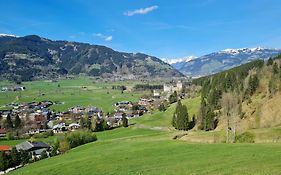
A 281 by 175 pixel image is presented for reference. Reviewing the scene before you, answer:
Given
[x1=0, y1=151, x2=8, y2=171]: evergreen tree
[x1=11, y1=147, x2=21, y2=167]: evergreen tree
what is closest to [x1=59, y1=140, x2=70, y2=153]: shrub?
[x1=11, y1=147, x2=21, y2=167]: evergreen tree

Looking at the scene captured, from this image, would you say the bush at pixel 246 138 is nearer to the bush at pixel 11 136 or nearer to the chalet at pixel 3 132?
the bush at pixel 11 136

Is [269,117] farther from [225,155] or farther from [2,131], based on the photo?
[2,131]

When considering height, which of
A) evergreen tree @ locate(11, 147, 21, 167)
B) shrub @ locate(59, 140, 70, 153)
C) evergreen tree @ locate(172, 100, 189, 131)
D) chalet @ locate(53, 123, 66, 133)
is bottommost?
chalet @ locate(53, 123, 66, 133)

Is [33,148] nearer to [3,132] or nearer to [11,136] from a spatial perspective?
[11,136]

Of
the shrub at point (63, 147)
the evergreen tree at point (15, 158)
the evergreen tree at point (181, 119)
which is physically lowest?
the evergreen tree at point (15, 158)

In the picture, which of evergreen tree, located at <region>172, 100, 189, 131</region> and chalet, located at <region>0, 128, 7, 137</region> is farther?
chalet, located at <region>0, 128, 7, 137</region>

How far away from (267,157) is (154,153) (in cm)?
1808

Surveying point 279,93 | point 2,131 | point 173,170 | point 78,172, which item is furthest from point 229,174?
point 2,131

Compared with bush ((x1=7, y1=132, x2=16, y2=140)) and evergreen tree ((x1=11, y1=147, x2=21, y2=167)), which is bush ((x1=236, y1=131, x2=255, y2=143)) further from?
bush ((x1=7, y1=132, x2=16, y2=140))

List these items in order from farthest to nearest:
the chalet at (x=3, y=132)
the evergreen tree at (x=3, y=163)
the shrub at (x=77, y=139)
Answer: the chalet at (x=3, y=132)
the shrub at (x=77, y=139)
the evergreen tree at (x=3, y=163)

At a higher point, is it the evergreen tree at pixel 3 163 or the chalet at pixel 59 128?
the evergreen tree at pixel 3 163

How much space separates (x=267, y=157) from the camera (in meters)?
31.9

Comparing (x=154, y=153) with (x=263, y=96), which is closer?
(x=154, y=153)

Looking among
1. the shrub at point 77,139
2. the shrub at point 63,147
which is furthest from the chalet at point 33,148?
the shrub at point 63,147
